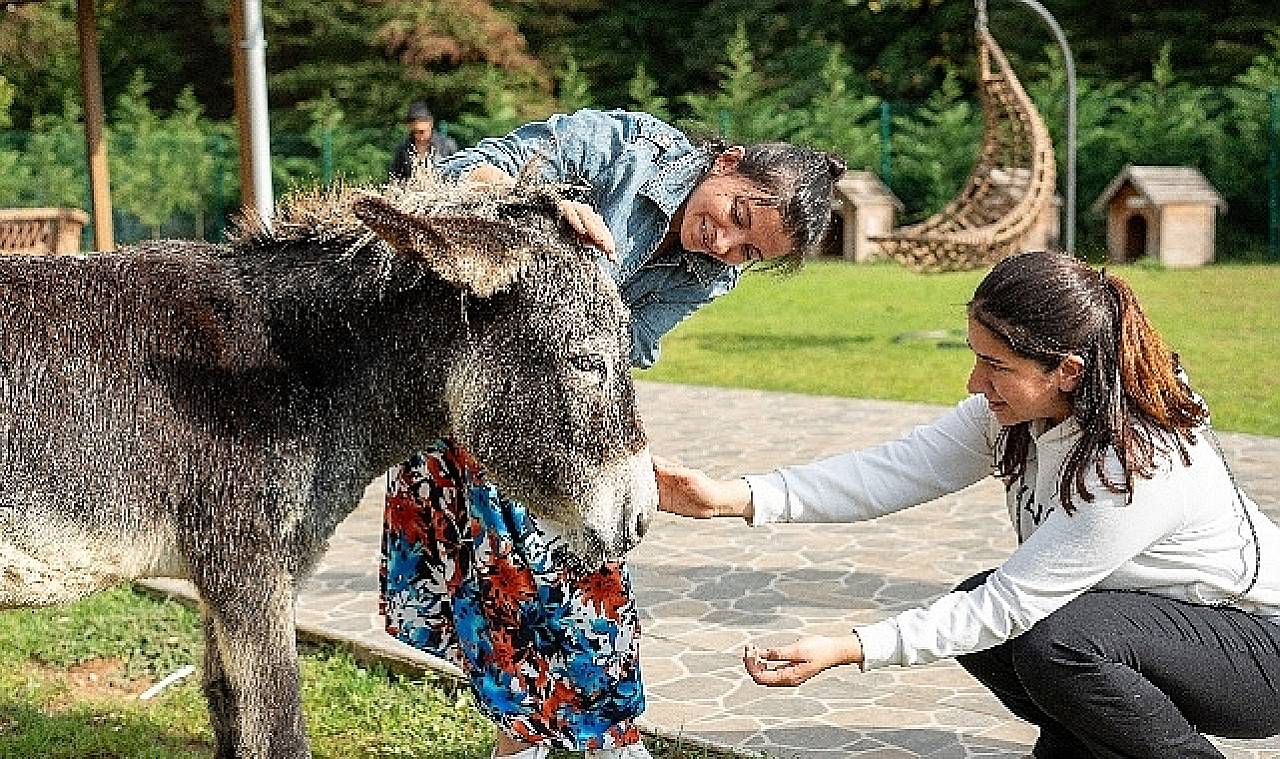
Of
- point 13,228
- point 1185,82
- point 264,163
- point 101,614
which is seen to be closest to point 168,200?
point 13,228

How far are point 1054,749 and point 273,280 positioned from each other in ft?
7.23

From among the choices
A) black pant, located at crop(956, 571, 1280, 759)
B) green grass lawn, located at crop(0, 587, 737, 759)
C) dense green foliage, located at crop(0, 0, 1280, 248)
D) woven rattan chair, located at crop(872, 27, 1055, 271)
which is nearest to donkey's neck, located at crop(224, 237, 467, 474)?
black pant, located at crop(956, 571, 1280, 759)

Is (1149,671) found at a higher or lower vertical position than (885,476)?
lower

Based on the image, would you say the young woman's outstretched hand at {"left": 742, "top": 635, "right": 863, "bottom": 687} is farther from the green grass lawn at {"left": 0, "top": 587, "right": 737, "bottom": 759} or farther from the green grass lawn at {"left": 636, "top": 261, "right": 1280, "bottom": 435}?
the green grass lawn at {"left": 636, "top": 261, "right": 1280, "bottom": 435}

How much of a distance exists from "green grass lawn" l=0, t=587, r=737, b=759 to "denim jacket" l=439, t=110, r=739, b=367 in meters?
1.47

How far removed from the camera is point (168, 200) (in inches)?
1012

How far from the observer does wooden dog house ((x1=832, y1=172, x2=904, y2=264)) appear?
20.7 metres

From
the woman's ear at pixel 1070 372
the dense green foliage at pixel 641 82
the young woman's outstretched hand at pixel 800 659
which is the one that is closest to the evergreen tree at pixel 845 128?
the dense green foliage at pixel 641 82

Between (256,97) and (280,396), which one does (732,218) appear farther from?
(256,97)

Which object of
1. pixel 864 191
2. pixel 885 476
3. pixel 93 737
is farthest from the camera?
pixel 864 191

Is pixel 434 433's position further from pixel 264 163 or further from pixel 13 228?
pixel 13 228

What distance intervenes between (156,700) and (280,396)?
223 cm

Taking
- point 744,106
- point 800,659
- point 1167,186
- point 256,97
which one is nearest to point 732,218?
point 800,659

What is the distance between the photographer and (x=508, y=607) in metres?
3.42
